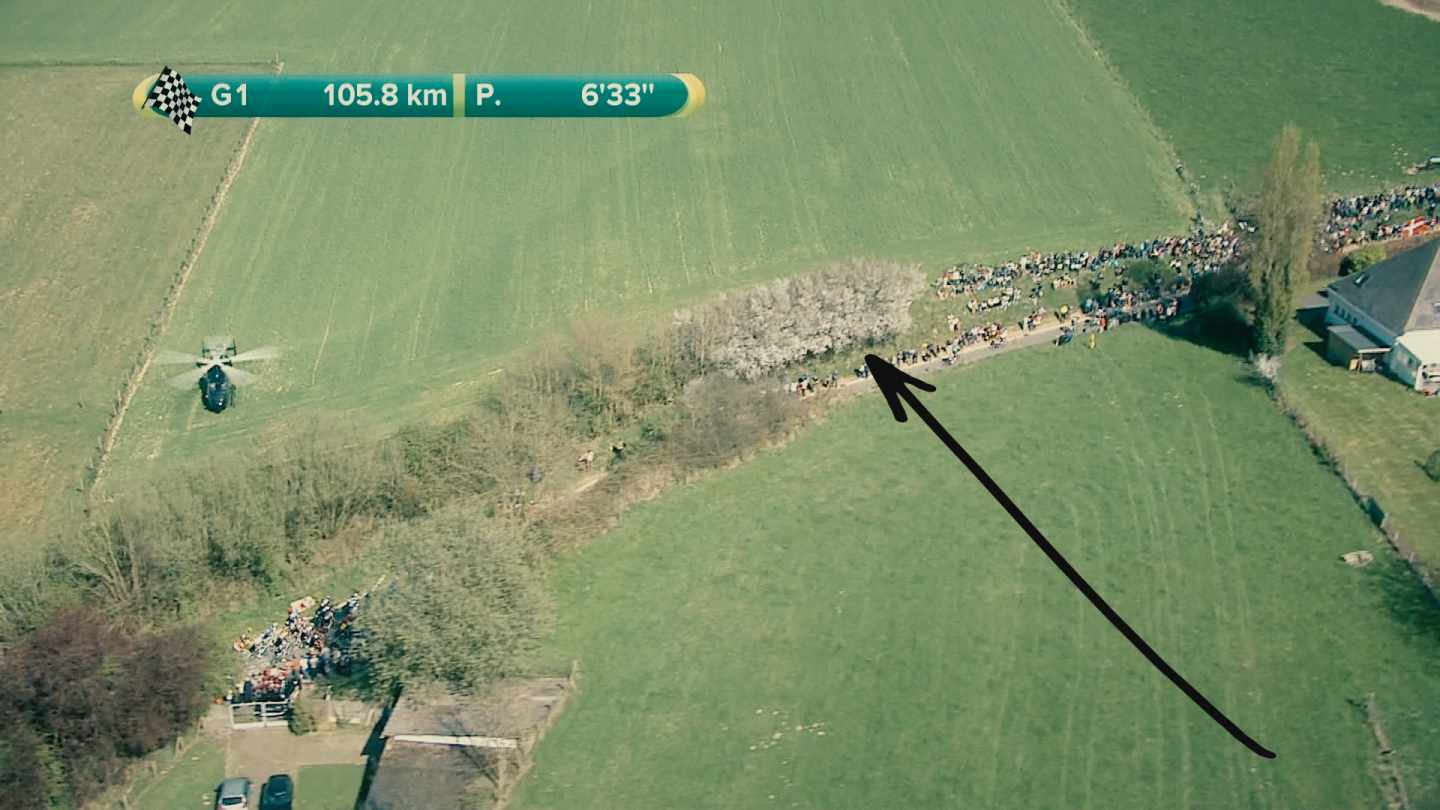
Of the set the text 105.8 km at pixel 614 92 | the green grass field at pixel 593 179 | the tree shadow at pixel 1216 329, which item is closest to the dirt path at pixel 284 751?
the green grass field at pixel 593 179

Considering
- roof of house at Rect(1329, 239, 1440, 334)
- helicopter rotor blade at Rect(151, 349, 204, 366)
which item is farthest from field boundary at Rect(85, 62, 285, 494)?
roof of house at Rect(1329, 239, 1440, 334)

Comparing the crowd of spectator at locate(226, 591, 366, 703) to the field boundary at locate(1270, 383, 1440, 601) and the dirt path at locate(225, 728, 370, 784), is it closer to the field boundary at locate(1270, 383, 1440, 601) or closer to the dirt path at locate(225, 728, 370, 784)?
the dirt path at locate(225, 728, 370, 784)

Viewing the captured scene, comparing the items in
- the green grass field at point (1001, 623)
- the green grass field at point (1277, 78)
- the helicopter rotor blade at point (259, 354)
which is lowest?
the green grass field at point (1001, 623)

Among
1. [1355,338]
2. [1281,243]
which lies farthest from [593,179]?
[1355,338]

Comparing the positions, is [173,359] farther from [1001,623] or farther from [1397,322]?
[1397,322]

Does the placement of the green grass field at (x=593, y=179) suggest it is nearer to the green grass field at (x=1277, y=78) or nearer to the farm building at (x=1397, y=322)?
the green grass field at (x=1277, y=78)

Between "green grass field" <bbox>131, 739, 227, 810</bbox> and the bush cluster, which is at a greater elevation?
the bush cluster
